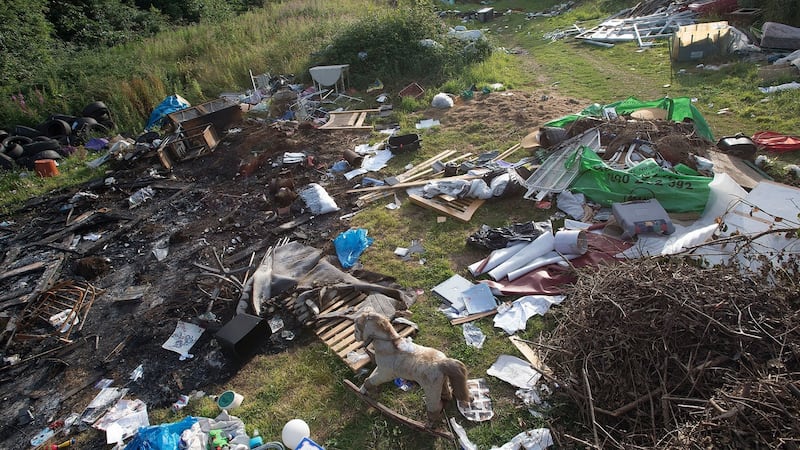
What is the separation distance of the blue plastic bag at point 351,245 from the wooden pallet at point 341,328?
75cm

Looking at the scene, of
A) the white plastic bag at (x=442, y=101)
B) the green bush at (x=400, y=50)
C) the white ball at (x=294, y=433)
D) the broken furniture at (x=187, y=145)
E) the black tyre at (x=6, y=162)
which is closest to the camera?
the white ball at (x=294, y=433)

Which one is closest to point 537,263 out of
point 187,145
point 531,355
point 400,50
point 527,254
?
point 527,254

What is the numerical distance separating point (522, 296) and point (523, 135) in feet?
15.2

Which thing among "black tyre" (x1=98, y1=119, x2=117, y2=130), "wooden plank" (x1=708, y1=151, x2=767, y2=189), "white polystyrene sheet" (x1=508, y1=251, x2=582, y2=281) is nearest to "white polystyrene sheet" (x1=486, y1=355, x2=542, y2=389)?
"white polystyrene sheet" (x1=508, y1=251, x2=582, y2=281)

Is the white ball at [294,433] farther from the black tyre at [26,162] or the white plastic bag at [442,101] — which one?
the black tyre at [26,162]

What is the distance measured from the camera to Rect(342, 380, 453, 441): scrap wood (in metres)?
3.72

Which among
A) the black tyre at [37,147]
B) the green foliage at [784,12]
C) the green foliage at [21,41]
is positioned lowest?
the black tyre at [37,147]

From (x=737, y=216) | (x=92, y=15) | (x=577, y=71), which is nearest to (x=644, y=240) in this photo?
(x=737, y=216)

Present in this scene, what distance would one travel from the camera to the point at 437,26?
43.5ft

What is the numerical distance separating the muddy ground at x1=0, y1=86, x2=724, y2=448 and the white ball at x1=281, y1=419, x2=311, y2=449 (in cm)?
122

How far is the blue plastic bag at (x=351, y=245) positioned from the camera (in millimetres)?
6051

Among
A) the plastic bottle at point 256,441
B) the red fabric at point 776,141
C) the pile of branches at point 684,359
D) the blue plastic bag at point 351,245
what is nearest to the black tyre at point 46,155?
the blue plastic bag at point 351,245

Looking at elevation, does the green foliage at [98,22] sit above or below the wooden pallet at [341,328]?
above

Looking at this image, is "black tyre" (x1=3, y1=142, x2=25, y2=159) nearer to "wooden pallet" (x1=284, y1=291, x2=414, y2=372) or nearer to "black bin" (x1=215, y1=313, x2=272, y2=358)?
"black bin" (x1=215, y1=313, x2=272, y2=358)
